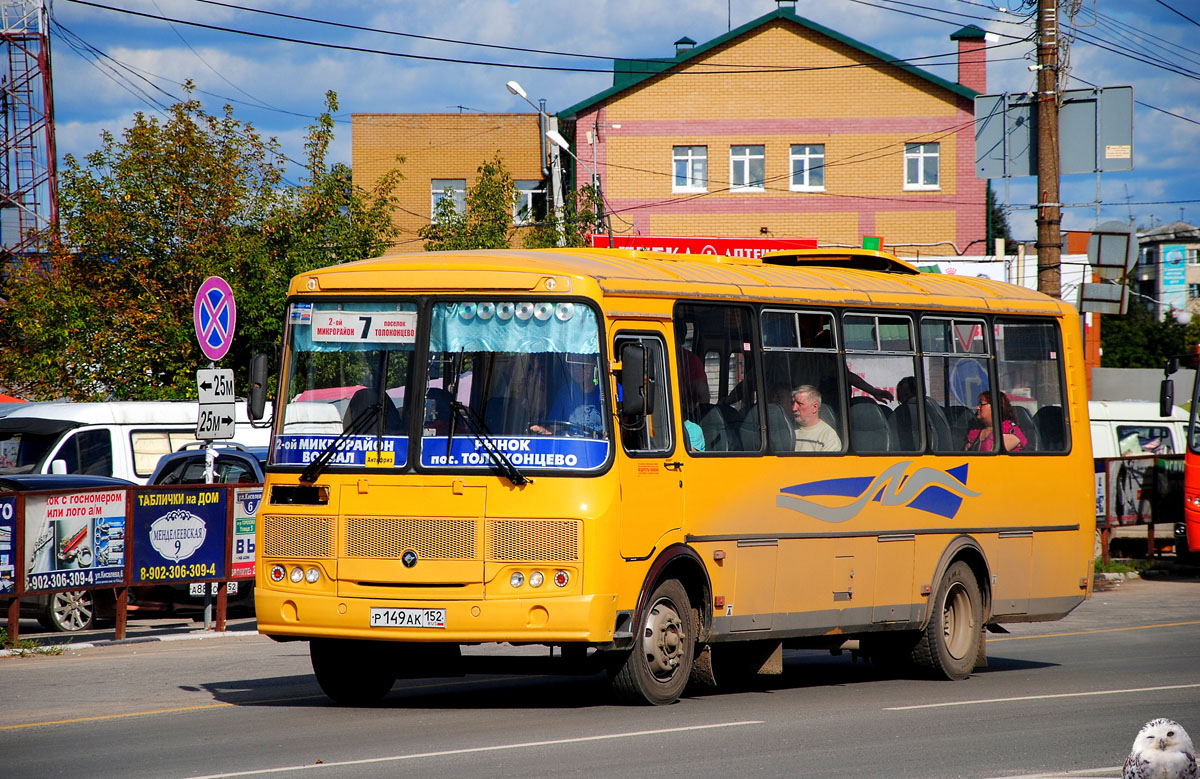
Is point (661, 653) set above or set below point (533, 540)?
below

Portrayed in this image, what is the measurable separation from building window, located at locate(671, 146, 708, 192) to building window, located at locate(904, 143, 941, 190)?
254 inches

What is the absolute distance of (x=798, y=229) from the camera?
50.8m

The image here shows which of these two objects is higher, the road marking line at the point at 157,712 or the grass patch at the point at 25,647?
the road marking line at the point at 157,712

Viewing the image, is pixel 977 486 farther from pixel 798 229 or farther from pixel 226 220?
pixel 798 229

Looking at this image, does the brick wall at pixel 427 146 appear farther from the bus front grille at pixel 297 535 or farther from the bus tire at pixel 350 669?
the bus front grille at pixel 297 535

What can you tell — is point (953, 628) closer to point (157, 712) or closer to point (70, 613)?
point (157, 712)

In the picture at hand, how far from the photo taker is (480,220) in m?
34.7

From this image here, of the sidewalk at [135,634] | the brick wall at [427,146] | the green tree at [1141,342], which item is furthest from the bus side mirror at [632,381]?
the green tree at [1141,342]

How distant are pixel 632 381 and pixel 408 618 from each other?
6.62ft

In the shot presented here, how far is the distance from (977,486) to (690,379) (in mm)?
3679

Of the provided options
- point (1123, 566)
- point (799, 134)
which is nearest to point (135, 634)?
point (1123, 566)

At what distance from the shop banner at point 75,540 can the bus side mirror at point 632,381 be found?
7.19m

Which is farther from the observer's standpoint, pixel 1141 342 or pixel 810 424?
pixel 1141 342

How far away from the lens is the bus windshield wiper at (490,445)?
9.70 m
